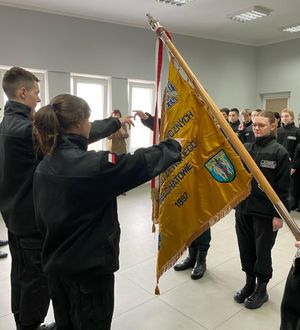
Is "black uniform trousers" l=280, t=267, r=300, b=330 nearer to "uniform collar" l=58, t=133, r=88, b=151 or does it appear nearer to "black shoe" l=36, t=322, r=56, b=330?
"uniform collar" l=58, t=133, r=88, b=151

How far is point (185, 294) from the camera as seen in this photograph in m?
2.58

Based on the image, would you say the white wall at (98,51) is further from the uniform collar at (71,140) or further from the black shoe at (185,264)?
the uniform collar at (71,140)

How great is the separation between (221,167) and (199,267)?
1.48m

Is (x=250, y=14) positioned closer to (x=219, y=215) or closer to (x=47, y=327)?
(x=219, y=215)

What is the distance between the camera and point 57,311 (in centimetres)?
145

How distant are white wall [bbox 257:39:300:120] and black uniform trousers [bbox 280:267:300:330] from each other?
790 centimetres

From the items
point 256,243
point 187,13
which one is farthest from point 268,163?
point 187,13

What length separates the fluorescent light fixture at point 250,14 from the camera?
5.91 m

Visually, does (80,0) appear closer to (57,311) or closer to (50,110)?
(50,110)

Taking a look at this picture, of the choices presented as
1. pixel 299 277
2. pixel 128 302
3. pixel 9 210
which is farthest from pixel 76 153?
pixel 128 302

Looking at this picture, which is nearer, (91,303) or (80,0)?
(91,303)

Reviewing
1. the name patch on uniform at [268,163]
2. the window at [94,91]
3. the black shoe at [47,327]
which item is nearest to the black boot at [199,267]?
the name patch on uniform at [268,163]

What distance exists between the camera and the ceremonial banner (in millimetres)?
1726

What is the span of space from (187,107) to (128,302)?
1556 mm
